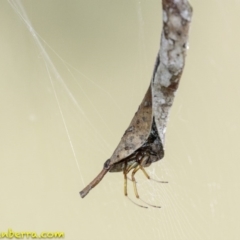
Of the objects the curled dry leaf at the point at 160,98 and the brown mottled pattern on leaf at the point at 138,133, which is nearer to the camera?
the curled dry leaf at the point at 160,98

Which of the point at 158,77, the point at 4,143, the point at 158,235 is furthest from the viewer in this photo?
the point at 158,235

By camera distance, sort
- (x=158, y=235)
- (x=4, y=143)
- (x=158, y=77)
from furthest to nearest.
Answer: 1. (x=158, y=235)
2. (x=4, y=143)
3. (x=158, y=77)

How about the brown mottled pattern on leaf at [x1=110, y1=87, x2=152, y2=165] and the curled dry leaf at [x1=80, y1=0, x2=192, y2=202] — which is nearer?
the curled dry leaf at [x1=80, y1=0, x2=192, y2=202]

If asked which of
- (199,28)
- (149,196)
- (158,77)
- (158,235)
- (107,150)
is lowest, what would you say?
(158,235)

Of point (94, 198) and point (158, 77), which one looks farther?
point (94, 198)

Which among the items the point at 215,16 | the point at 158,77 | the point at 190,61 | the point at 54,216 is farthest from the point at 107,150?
the point at 158,77

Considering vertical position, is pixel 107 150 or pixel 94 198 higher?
pixel 107 150

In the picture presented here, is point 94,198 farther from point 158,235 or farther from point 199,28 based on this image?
point 199,28
